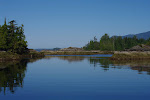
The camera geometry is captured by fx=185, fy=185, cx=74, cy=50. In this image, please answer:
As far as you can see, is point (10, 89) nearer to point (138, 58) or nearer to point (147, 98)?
point (147, 98)

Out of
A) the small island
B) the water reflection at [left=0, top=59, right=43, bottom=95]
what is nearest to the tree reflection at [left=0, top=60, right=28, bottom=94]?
the water reflection at [left=0, top=59, right=43, bottom=95]

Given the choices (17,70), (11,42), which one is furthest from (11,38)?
(17,70)

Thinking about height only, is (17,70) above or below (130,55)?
below

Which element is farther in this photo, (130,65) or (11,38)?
(11,38)

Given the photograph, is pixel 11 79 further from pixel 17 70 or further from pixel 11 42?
pixel 11 42

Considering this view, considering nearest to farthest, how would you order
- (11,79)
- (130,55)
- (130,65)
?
1. (11,79)
2. (130,65)
3. (130,55)

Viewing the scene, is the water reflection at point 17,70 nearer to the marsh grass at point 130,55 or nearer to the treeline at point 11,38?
the marsh grass at point 130,55

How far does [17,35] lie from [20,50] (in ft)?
35.1

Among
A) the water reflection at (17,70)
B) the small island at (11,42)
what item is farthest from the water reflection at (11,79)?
the small island at (11,42)

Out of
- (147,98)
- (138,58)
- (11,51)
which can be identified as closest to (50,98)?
(147,98)

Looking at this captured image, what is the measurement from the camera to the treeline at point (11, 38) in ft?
276

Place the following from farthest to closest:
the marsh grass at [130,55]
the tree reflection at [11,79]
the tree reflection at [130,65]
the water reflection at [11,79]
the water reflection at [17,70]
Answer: the marsh grass at [130,55] → the tree reflection at [130,65] → the water reflection at [17,70] → the tree reflection at [11,79] → the water reflection at [11,79]

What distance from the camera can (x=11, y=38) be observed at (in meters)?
88.9

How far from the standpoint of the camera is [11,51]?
85.5m
